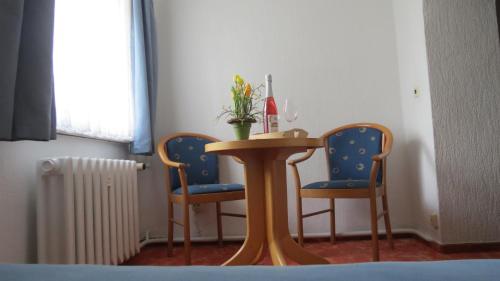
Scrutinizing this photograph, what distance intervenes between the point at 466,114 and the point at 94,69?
2277mm

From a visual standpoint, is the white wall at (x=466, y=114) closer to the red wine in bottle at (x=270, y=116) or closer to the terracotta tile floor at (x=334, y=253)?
the terracotta tile floor at (x=334, y=253)

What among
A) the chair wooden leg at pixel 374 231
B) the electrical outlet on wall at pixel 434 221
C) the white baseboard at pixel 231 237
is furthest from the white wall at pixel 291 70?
the chair wooden leg at pixel 374 231

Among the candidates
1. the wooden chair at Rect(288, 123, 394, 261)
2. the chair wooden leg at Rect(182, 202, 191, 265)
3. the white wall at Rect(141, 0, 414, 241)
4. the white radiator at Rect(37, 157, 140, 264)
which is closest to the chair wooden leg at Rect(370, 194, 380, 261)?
the wooden chair at Rect(288, 123, 394, 261)

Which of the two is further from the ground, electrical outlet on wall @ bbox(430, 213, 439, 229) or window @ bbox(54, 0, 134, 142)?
window @ bbox(54, 0, 134, 142)

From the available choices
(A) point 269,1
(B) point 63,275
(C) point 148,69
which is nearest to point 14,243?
(B) point 63,275

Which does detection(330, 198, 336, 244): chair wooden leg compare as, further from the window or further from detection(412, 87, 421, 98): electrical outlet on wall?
the window

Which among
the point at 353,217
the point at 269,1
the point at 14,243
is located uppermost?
the point at 269,1

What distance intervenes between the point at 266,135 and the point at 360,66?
1.47 metres

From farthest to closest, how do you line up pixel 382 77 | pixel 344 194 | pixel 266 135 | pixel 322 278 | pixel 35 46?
pixel 382 77 < pixel 344 194 < pixel 266 135 < pixel 35 46 < pixel 322 278

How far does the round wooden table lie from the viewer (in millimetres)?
1836

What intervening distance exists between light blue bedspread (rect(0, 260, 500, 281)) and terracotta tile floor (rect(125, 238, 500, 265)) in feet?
5.63

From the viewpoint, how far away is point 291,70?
2.94 metres

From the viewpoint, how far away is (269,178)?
1.89 meters

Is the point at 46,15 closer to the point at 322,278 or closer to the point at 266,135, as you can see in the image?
the point at 266,135
